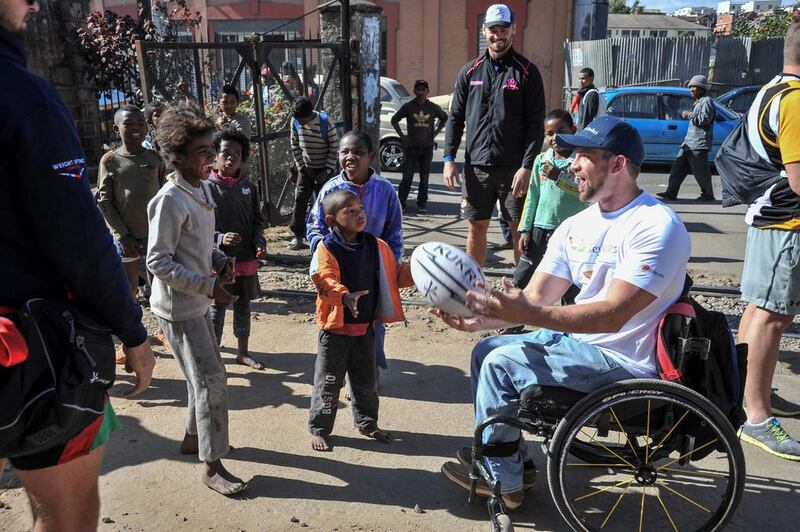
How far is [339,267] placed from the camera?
3.68 meters

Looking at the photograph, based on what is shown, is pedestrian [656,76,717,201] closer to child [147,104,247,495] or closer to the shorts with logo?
the shorts with logo

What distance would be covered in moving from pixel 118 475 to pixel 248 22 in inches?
985

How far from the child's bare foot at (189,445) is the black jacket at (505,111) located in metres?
3.18

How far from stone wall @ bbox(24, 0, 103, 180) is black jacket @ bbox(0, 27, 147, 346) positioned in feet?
35.2

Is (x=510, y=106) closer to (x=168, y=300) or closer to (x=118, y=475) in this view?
(x=168, y=300)

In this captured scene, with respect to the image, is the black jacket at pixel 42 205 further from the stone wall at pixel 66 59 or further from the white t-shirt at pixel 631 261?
the stone wall at pixel 66 59

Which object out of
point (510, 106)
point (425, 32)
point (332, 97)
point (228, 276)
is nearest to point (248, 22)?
point (425, 32)

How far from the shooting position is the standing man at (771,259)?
3.71m

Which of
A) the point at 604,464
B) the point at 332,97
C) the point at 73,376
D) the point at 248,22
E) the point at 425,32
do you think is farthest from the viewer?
the point at 248,22

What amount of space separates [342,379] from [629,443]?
5.08 ft

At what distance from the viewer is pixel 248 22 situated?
26062 mm

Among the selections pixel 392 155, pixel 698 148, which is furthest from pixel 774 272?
pixel 392 155

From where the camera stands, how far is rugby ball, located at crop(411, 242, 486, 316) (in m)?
2.91

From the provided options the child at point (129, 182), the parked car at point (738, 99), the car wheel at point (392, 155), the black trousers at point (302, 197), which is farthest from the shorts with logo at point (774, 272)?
the parked car at point (738, 99)
